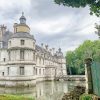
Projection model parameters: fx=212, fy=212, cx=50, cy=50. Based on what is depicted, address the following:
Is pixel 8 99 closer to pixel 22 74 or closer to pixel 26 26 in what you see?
pixel 22 74

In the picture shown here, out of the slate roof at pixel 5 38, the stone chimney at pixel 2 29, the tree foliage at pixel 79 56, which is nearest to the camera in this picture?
the slate roof at pixel 5 38

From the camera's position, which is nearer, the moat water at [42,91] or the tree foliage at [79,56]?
the moat water at [42,91]

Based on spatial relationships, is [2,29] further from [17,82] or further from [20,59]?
[17,82]

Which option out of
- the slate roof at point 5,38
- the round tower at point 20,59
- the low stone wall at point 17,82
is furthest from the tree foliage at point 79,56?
the low stone wall at point 17,82

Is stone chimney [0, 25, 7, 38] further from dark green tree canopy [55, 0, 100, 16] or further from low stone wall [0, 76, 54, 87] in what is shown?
dark green tree canopy [55, 0, 100, 16]

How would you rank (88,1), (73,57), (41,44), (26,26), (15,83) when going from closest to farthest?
1. (88,1)
2. (15,83)
3. (26,26)
4. (41,44)
5. (73,57)

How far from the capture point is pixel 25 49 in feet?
124

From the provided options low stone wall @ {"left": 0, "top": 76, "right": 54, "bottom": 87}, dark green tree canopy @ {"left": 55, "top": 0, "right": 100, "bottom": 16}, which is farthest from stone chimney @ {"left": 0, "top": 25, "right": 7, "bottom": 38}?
dark green tree canopy @ {"left": 55, "top": 0, "right": 100, "bottom": 16}

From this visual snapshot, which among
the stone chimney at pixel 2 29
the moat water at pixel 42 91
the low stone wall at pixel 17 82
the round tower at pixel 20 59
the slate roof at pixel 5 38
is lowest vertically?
the moat water at pixel 42 91

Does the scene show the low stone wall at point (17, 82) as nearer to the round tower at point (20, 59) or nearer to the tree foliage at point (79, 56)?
the round tower at point (20, 59)

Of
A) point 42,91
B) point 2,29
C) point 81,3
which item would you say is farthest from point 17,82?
point 81,3

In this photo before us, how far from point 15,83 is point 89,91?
84.4ft

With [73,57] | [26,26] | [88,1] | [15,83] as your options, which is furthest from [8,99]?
[73,57]

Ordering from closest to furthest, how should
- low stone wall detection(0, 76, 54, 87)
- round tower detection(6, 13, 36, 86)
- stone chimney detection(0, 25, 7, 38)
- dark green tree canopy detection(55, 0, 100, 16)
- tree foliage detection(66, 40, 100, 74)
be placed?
1. dark green tree canopy detection(55, 0, 100, 16)
2. low stone wall detection(0, 76, 54, 87)
3. round tower detection(6, 13, 36, 86)
4. stone chimney detection(0, 25, 7, 38)
5. tree foliage detection(66, 40, 100, 74)
